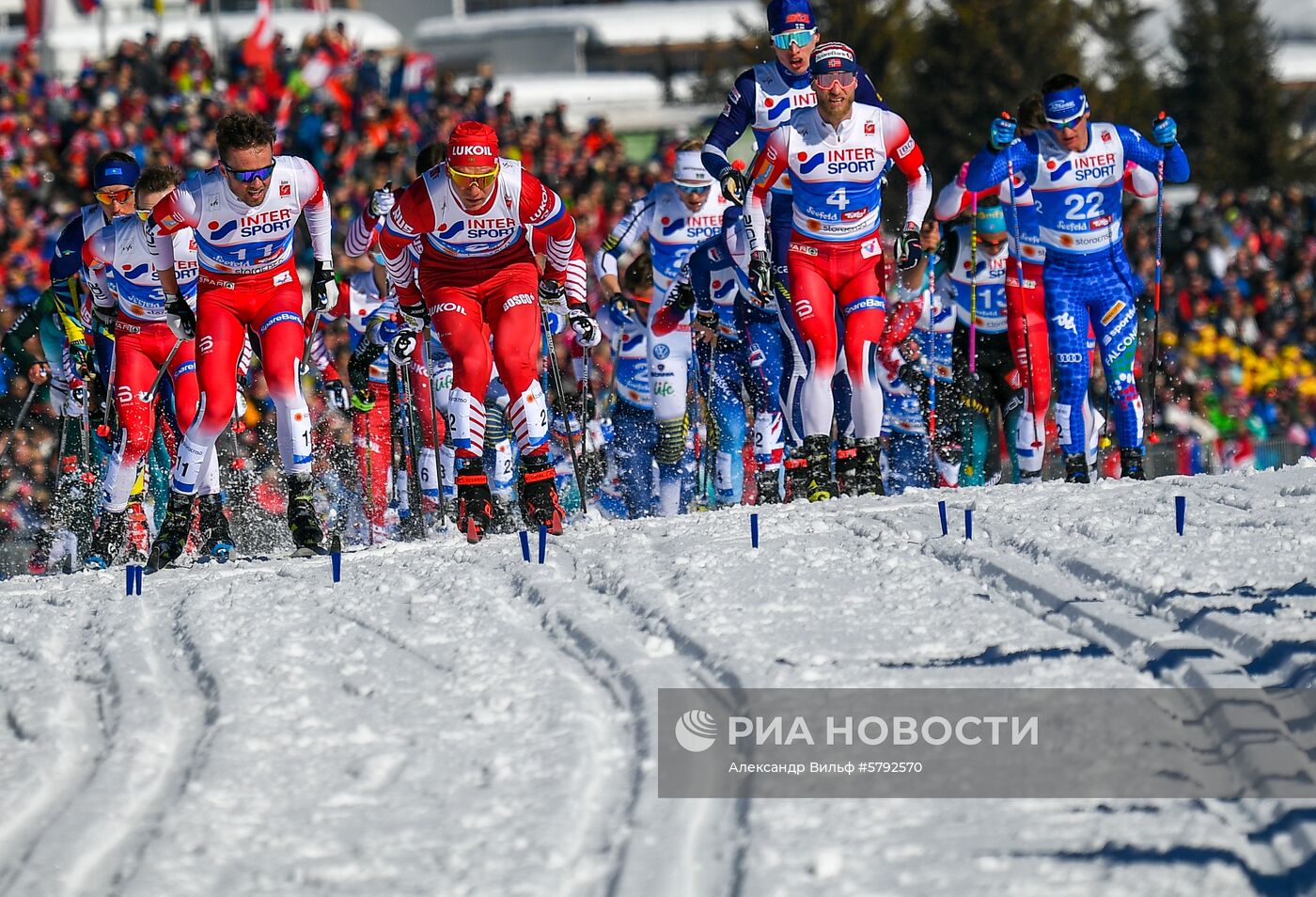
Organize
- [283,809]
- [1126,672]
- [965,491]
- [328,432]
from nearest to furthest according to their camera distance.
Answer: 1. [283,809]
2. [1126,672]
3. [965,491]
4. [328,432]

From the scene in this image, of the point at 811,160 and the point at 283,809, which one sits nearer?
the point at 283,809

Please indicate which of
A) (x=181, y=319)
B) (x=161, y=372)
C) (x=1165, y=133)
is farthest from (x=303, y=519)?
(x=1165, y=133)

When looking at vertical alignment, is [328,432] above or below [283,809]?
above

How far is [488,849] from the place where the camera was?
194 inches

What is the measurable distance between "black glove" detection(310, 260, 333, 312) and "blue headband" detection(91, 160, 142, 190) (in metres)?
1.69

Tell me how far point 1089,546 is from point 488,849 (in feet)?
12.5

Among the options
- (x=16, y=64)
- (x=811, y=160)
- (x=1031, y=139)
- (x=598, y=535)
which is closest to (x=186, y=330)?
(x=598, y=535)

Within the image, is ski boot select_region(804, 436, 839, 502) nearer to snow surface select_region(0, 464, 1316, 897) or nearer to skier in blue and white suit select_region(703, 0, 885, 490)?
skier in blue and white suit select_region(703, 0, 885, 490)

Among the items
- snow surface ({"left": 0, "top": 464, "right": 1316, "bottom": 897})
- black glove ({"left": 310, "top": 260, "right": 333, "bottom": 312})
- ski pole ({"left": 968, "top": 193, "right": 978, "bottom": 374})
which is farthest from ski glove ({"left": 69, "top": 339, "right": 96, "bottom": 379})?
ski pole ({"left": 968, "top": 193, "right": 978, "bottom": 374})

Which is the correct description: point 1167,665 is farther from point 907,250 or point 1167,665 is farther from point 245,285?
point 245,285

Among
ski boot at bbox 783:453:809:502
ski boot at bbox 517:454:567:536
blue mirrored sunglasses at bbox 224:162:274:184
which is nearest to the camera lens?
blue mirrored sunglasses at bbox 224:162:274:184

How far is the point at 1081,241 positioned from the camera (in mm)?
10852

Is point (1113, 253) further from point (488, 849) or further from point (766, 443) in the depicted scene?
point (488, 849)

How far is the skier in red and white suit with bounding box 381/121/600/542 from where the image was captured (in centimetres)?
937
